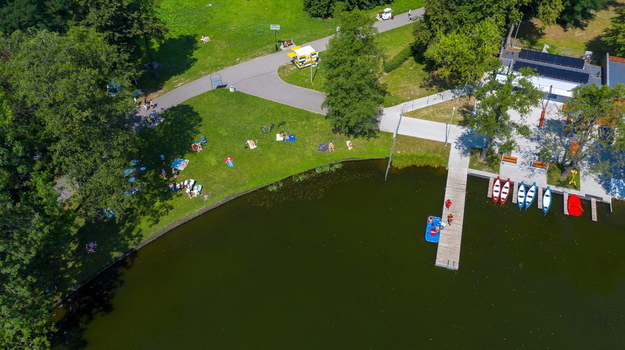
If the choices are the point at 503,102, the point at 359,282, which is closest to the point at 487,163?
the point at 503,102

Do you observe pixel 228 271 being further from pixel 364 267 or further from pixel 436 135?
pixel 436 135

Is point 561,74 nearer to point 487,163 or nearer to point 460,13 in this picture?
point 460,13

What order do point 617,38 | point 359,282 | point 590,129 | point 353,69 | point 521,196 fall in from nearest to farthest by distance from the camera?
point 359,282, point 590,129, point 521,196, point 353,69, point 617,38

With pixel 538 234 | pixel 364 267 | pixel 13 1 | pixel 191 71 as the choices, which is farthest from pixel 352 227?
pixel 13 1

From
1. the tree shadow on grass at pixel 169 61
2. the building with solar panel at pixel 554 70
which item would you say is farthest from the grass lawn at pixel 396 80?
the tree shadow on grass at pixel 169 61

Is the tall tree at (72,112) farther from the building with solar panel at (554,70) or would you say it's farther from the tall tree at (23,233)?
the building with solar panel at (554,70)

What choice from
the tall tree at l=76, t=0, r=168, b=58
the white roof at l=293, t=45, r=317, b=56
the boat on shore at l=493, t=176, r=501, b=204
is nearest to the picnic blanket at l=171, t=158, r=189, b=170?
the tall tree at l=76, t=0, r=168, b=58
